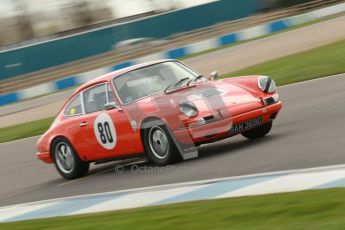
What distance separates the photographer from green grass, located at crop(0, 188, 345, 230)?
4.99 metres

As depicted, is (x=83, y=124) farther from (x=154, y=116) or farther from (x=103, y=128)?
(x=154, y=116)

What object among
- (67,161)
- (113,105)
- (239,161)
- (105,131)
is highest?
(113,105)

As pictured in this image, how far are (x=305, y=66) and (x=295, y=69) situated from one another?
0.23 meters

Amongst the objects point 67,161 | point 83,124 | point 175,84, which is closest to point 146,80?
point 175,84

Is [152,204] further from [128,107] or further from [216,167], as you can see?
[128,107]

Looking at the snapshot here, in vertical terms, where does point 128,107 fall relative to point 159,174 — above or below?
above

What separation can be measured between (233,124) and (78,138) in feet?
7.44

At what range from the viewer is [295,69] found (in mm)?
17344

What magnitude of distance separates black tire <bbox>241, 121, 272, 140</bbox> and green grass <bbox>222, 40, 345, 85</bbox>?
5.81 m

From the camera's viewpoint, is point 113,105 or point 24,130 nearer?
point 113,105

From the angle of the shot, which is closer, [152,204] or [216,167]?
[152,204]

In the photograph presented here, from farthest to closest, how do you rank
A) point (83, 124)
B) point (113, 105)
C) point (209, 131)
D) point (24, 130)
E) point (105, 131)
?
point (24, 130) < point (83, 124) < point (105, 131) < point (113, 105) < point (209, 131)

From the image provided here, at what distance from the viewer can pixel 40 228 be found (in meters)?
6.84

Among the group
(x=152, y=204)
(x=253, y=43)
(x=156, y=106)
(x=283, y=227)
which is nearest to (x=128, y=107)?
(x=156, y=106)
